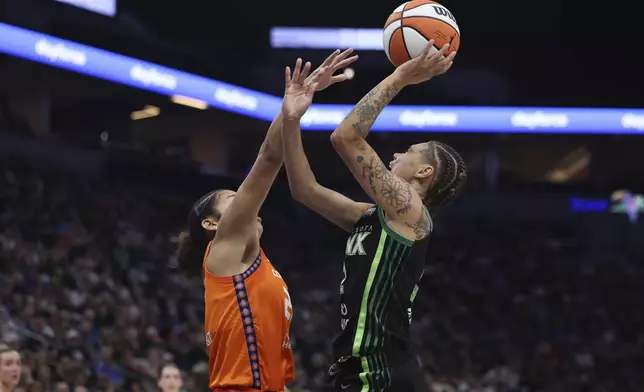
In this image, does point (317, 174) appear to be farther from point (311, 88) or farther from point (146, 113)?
point (311, 88)

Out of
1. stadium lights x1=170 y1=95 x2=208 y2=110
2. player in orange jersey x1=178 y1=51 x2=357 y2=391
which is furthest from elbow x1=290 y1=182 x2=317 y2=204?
stadium lights x1=170 y1=95 x2=208 y2=110

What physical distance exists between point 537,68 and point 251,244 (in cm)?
1689

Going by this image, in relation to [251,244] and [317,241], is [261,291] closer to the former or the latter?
[251,244]

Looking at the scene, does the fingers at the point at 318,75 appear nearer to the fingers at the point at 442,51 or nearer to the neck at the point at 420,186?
the fingers at the point at 442,51

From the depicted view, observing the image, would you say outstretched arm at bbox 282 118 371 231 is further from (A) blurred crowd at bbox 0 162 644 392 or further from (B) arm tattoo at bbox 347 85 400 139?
(A) blurred crowd at bbox 0 162 644 392

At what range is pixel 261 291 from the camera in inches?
156

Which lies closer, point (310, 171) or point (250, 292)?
point (250, 292)

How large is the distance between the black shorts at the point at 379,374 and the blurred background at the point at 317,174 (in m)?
6.47

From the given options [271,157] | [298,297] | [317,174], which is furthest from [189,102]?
[271,157]

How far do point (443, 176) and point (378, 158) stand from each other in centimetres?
30

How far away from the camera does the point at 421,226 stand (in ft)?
12.8

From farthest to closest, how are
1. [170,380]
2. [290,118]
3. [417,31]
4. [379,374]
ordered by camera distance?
[170,380], [417,31], [290,118], [379,374]

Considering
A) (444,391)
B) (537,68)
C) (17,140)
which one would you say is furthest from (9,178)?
(537,68)

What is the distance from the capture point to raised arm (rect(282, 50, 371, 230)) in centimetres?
389
